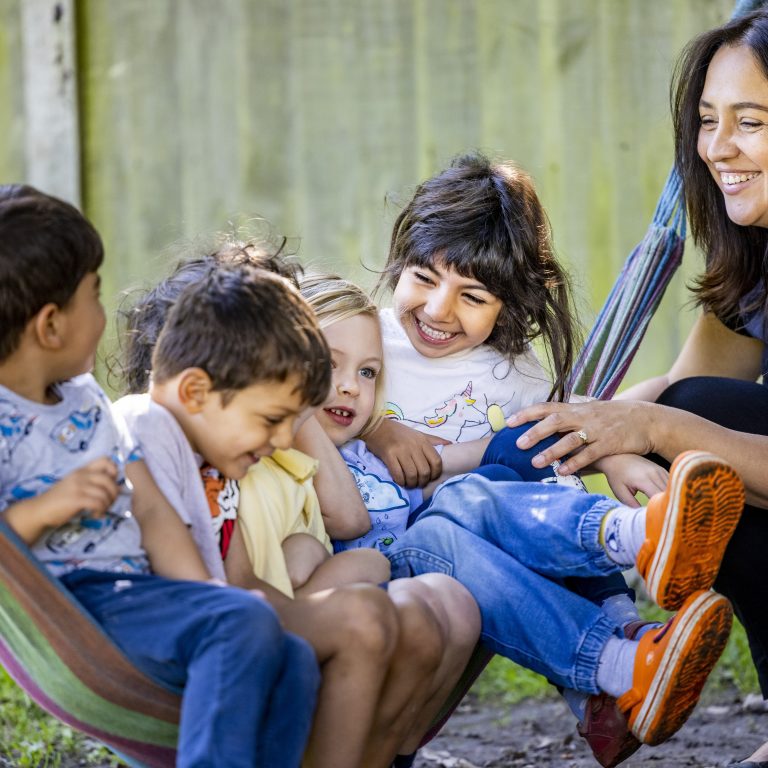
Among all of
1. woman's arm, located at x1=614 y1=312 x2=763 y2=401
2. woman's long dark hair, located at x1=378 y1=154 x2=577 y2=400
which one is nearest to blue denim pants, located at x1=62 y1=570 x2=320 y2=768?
woman's long dark hair, located at x1=378 y1=154 x2=577 y2=400

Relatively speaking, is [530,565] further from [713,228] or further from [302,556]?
[713,228]

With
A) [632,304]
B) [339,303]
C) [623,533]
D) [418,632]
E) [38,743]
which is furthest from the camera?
[38,743]

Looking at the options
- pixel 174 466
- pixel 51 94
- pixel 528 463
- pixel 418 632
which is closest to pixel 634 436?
pixel 528 463

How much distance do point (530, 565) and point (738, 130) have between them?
3.88ft

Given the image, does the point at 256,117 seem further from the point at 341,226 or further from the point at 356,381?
the point at 356,381

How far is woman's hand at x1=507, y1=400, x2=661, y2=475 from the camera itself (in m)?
2.65

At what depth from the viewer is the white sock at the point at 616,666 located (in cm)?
225

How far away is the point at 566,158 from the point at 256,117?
109cm

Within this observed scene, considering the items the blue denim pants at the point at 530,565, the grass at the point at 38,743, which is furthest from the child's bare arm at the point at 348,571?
the grass at the point at 38,743

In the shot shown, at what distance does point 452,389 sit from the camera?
9.64ft

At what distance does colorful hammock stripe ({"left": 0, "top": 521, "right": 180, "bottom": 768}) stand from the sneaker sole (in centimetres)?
80

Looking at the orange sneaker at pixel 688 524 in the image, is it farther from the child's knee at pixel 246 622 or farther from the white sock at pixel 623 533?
the child's knee at pixel 246 622

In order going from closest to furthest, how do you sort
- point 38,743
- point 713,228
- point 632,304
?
point 632,304
point 713,228
point 38,743

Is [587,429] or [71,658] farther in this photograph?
[587,429]
